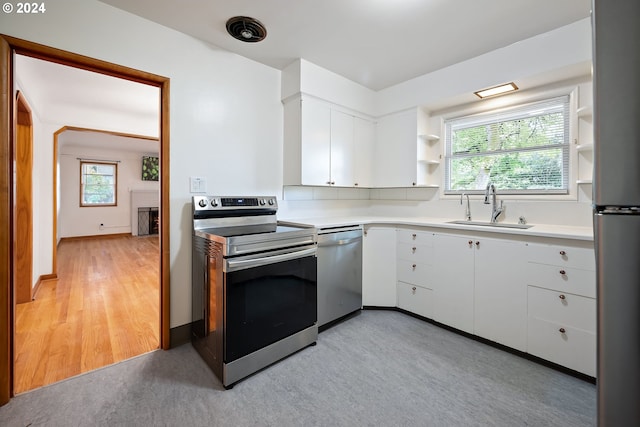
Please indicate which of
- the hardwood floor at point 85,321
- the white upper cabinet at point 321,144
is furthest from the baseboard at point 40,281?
the white upper cabinet at point 321,144

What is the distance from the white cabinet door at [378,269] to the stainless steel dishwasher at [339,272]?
0.11 meters

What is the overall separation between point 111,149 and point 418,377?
28.1 ft

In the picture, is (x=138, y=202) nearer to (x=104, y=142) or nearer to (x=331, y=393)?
(x=104, y=142)

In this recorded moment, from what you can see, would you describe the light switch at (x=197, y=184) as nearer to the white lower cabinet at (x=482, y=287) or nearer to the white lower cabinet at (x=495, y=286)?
the white lower cabinet at (x=495, y=286)

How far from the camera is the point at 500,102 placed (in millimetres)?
2699

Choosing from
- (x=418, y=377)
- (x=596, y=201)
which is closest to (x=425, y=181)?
(x=418, y=377)

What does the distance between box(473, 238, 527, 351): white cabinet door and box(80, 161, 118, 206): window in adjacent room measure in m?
8.58

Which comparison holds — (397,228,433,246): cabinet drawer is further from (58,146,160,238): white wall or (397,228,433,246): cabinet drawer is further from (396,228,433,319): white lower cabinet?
(58,146,160,238): white wall

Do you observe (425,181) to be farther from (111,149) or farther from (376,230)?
(111,149)

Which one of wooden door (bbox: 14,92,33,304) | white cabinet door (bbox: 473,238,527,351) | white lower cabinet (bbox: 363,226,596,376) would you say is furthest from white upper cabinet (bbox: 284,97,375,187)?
wooden door (bbox: 14,92,33,304)

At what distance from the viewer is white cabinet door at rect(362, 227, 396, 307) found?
2820mm

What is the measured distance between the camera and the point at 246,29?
2.08 meters

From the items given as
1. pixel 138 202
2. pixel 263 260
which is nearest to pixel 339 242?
pixel 263 260

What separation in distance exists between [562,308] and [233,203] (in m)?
2.47
